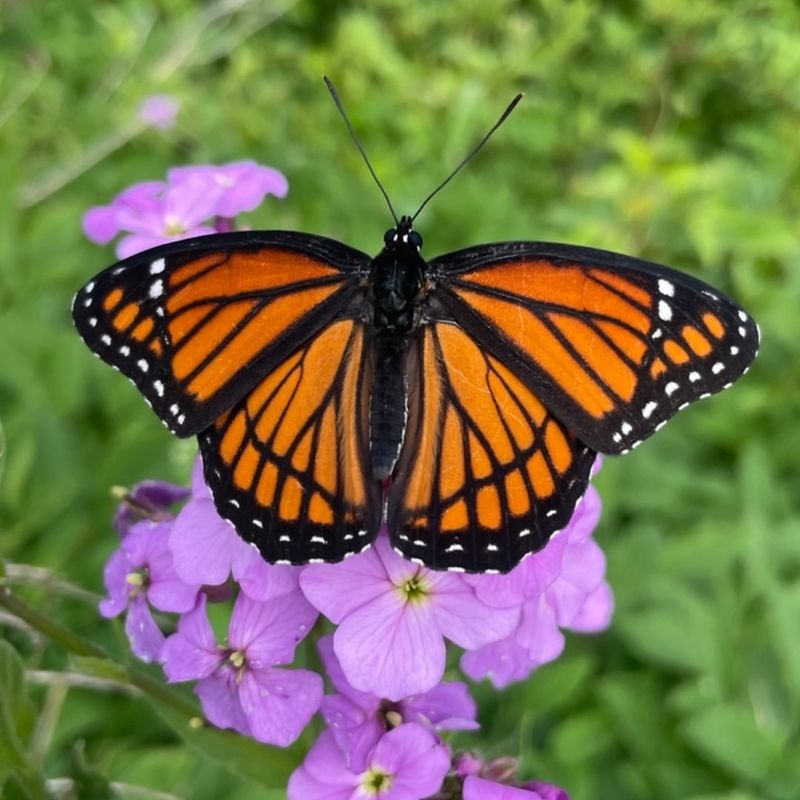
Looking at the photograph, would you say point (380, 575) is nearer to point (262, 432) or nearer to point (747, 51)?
point (262, 432)

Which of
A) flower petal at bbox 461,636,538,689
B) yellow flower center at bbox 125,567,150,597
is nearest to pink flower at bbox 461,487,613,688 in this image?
flower petal at bbox 461,636,538,689

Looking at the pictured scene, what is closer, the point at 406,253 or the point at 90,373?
the point at 406,253

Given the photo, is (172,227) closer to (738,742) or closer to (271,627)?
(271,627)

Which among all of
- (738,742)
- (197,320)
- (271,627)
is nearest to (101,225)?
(197,320)

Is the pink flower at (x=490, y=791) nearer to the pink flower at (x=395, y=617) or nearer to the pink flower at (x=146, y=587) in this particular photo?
the pink flower at (x=395, y=617)

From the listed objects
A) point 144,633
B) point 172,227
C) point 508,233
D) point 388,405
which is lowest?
point 144,633

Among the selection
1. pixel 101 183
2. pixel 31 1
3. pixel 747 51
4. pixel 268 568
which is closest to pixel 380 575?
pixel 268 568
